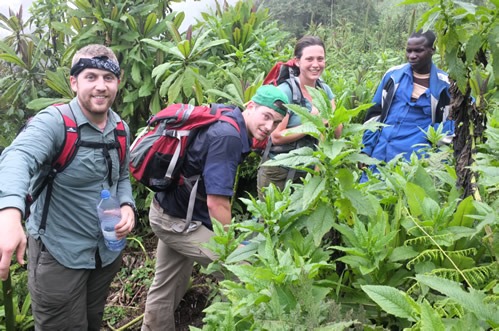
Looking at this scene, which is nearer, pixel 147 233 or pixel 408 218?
pixel 408 218

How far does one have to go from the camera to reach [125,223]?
9.52 ft

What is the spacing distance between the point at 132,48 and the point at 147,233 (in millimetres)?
2183

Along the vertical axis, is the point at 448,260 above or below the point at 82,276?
above

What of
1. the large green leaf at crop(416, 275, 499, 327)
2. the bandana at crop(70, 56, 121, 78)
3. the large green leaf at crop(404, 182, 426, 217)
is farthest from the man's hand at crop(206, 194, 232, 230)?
the large green leaf at crop(416, 275, 499, 327)

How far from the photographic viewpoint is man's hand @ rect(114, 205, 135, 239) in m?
2.86

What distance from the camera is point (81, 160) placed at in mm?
2701

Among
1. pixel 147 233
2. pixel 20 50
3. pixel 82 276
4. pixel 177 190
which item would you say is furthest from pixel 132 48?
pixel 82 276

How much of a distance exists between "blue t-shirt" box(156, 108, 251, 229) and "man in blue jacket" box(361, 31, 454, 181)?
1.40 m

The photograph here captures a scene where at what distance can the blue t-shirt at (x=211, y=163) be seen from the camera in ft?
9.11

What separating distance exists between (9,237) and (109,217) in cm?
140

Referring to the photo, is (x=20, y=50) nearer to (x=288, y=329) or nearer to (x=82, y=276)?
(x=82, y=276)

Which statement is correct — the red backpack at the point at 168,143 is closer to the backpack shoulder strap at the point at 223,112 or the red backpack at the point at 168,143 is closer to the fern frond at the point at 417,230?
the backpack shoulder strap at the point at 223,112

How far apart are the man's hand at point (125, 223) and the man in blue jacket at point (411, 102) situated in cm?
202

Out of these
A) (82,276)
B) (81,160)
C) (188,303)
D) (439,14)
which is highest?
(439,14)
